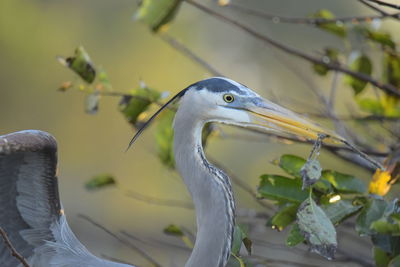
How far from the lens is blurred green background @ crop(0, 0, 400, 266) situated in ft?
31.5

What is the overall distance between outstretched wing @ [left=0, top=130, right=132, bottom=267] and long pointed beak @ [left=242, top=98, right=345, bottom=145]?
0.62m

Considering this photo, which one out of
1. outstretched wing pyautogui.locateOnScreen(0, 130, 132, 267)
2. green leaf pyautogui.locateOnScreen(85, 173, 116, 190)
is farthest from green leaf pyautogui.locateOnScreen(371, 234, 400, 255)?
green leaf pyautogui.locateOnScreen(85, 173, 116, 190)

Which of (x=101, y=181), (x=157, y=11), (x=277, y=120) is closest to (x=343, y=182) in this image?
(x=277, y=120)

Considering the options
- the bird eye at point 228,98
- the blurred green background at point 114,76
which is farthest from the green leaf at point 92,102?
the blurred green background at point 114,76

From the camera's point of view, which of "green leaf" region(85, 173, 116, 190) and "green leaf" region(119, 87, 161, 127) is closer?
"green leaf" region(119, 87, 161, 127)

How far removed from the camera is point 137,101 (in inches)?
112

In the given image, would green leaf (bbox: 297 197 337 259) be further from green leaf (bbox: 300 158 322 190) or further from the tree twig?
the tree twig

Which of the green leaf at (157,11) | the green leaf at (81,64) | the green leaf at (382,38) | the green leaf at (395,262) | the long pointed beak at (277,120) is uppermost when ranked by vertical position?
the green leaf at (382,38)

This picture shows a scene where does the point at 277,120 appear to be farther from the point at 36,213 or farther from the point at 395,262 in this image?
the point at 36,213

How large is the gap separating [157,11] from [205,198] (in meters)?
0.88

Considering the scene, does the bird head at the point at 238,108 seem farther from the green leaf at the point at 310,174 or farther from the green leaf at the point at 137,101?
the green leaf at the point at 137,101

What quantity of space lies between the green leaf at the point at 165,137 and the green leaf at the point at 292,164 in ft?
2.02

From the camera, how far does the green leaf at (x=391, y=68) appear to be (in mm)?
2973

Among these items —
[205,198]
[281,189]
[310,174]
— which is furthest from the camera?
[281,189]
